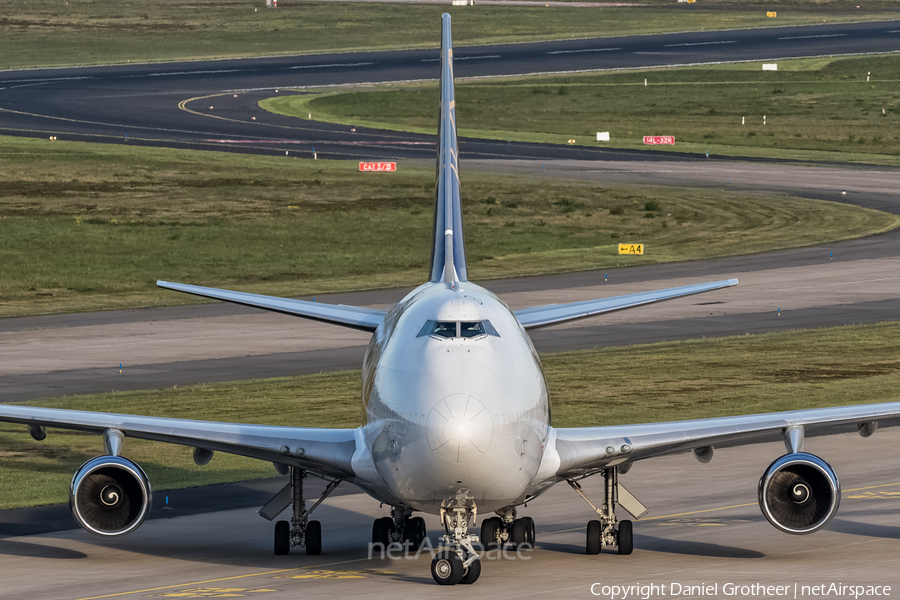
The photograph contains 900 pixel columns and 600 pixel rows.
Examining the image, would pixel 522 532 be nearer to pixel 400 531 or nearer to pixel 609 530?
pixel 609 530

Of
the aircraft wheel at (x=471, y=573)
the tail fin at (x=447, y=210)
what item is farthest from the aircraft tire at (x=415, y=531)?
the tail fin at (x=447, y=210)

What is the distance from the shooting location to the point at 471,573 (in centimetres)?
2209

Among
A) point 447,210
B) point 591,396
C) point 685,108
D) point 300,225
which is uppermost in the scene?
point 685,108

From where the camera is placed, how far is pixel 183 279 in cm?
7000

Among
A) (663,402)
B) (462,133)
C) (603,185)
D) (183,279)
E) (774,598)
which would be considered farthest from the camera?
(462,133)

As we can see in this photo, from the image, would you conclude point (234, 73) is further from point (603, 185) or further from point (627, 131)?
point (603, 185)

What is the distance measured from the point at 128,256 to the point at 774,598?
57.8 meters

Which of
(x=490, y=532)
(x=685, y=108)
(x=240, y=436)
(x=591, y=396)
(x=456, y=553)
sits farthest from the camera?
(x=685, y=108)

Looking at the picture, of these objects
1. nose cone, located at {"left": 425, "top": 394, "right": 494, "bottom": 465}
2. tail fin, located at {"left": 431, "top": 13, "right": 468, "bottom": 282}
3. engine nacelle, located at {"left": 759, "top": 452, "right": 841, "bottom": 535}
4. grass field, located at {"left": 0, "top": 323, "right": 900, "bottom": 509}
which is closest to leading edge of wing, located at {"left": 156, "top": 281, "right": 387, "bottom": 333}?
tail fin, located at {"left": 431, "top": 13, "right": 468, "bottom": 282}

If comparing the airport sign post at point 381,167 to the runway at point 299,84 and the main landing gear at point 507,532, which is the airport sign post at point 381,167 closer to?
the runway at point 299,84

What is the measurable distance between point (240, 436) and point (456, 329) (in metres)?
4.99

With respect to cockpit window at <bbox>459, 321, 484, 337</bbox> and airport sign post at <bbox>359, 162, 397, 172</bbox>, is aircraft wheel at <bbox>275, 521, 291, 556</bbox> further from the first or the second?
airport sign post at <bbox>359, 162, 397, 172</bbox>

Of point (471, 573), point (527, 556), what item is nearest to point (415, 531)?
→ point (527, 556)

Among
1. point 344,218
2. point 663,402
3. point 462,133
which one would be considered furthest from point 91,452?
point 462,133
